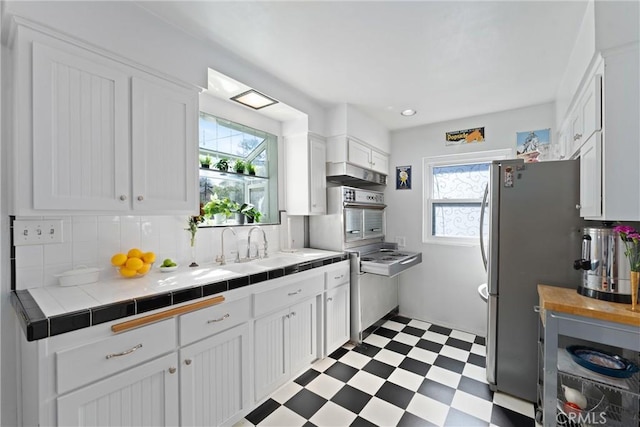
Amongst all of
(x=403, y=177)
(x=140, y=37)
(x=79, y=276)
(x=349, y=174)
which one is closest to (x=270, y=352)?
(x=79, y=276)

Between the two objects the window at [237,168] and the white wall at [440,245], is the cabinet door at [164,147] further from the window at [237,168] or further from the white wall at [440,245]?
the white wall at [440,245]

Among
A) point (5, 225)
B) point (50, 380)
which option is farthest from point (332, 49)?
point (50, 380)

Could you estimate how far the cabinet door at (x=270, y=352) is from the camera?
1815 millimetres

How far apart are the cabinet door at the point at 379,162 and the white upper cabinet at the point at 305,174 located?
0.69 metres

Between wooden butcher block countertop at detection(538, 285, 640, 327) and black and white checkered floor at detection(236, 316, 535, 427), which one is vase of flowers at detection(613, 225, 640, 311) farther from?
black and white checkered floor at detection(236, 316, 535, 427)

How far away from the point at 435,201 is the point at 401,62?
1.87 metres

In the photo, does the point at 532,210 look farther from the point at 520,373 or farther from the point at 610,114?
the point at 520,373

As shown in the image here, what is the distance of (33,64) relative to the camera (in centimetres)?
119

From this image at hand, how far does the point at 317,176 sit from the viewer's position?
2811mm

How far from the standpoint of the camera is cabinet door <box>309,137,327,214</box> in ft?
8.96

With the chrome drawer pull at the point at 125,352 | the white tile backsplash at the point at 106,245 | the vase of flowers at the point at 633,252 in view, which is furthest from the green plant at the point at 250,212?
the vase of flowers at the point at 633,252

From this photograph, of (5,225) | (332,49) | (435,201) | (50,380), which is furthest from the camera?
(435,201)

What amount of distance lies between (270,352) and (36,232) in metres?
1.48

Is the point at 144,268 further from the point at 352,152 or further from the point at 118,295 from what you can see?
the point at 352,152
